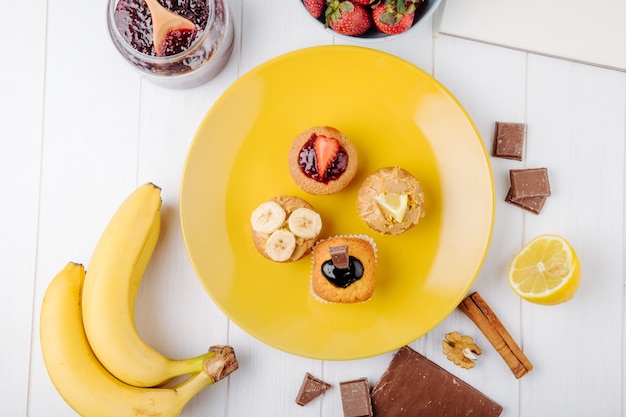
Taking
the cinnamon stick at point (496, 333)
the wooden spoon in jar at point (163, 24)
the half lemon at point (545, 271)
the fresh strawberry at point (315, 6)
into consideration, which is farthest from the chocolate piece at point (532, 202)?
the wooden spoon in jar at point (163, 24)

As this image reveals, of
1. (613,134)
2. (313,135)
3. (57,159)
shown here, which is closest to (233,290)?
(313,135)

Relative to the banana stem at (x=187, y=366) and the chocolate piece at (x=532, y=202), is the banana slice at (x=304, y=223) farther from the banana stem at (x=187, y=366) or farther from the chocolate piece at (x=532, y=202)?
the chocolate piece at (x=532, y=202)

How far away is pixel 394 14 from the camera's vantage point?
1646 millimetres

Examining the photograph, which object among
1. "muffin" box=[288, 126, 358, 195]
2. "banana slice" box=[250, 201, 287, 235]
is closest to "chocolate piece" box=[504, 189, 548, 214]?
"muffin" box=[288, 126, 358, 195]

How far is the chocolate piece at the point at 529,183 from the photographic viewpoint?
1934mm

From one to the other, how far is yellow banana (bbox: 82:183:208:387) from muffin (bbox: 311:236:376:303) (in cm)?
56

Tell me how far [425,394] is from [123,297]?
119cm

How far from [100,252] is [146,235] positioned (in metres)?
0.17

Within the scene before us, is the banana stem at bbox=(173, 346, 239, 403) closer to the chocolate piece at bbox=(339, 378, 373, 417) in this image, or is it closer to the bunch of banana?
the bunch of banana

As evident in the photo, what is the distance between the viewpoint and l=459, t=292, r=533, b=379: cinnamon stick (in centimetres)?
194

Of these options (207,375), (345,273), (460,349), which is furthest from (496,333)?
(207,375)

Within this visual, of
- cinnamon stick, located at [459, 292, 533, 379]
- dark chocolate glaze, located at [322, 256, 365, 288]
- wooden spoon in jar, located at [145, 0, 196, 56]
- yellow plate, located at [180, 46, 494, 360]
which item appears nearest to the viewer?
wooden spoon in jar, located at [145, 0, 196, 56]

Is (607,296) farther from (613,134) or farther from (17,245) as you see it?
(17,245)

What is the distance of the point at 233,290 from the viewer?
1.88m
